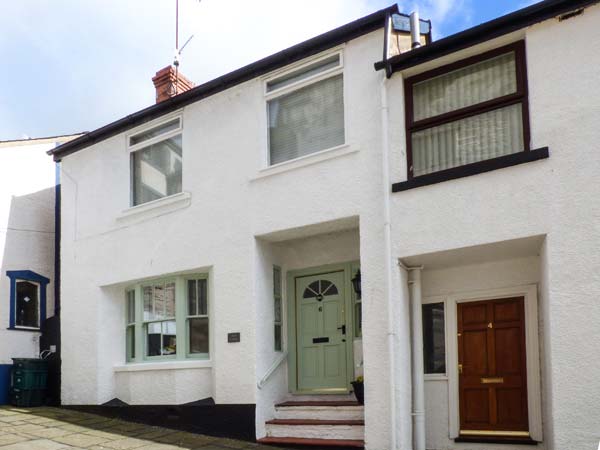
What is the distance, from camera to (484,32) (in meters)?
8.55

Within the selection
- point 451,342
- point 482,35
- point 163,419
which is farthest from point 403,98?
point 163,419

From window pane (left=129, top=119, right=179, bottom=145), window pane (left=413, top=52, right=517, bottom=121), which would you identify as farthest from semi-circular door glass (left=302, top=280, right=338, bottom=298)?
window pane (left=129, top=119, right=179, bottom=145)

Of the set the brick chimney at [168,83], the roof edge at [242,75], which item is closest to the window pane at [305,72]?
the roof edge at [242,75]

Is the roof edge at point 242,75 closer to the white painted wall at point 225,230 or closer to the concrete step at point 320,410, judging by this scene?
the white painted wall at point 225,230

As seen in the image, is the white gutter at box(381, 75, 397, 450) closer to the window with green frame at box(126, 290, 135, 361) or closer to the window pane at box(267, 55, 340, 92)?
the window pane at box(267, 55, 340, 92)

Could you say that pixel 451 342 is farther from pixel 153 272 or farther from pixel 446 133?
pixel 153 272

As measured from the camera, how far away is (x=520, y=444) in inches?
344

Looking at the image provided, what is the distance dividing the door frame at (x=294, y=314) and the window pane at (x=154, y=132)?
3.49 m

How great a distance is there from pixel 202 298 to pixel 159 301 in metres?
1.02

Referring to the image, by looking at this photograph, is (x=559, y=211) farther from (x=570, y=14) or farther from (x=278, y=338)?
(x=278, y=338)

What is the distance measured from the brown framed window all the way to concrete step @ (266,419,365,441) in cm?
362

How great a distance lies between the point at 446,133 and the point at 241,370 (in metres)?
4.64

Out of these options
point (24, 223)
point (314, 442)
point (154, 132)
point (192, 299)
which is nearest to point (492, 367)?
point (314, 442)

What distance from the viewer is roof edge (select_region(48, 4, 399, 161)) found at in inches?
384
